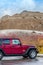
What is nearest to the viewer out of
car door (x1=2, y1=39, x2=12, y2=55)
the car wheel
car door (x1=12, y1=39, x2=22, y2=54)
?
car door (x1=2, y1=39, x2=12, y2=55)

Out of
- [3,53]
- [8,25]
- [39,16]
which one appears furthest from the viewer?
[39,16]

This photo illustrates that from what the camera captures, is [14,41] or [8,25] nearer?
[14,41]

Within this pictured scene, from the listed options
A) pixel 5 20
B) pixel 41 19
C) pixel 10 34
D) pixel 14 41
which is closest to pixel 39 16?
pixel 41 19

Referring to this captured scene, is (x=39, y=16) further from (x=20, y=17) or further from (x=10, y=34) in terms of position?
(x=10, y=34)

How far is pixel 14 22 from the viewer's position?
7369 cm

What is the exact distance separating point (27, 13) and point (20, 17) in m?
5.80

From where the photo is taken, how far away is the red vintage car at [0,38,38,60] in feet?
80.9

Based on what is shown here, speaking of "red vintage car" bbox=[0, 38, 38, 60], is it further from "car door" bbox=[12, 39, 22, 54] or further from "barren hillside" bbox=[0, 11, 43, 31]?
"barren hillside" bbox=[0, 11, 43, 31]

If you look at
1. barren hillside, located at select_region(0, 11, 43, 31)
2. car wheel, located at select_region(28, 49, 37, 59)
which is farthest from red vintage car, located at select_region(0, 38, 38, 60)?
barren hillside, located at select_region(0, 11, 43, 31)

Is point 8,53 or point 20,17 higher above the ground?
point 20,17

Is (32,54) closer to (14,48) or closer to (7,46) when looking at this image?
(14,48)

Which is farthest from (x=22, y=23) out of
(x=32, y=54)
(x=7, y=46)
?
(x=7, y=46)

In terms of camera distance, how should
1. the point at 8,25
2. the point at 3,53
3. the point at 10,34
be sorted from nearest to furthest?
the point at 3,53 < the point at 10,34 < the point at 8,25

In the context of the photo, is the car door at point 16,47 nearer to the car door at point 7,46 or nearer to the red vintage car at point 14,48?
the red vintage car at point 14,48
